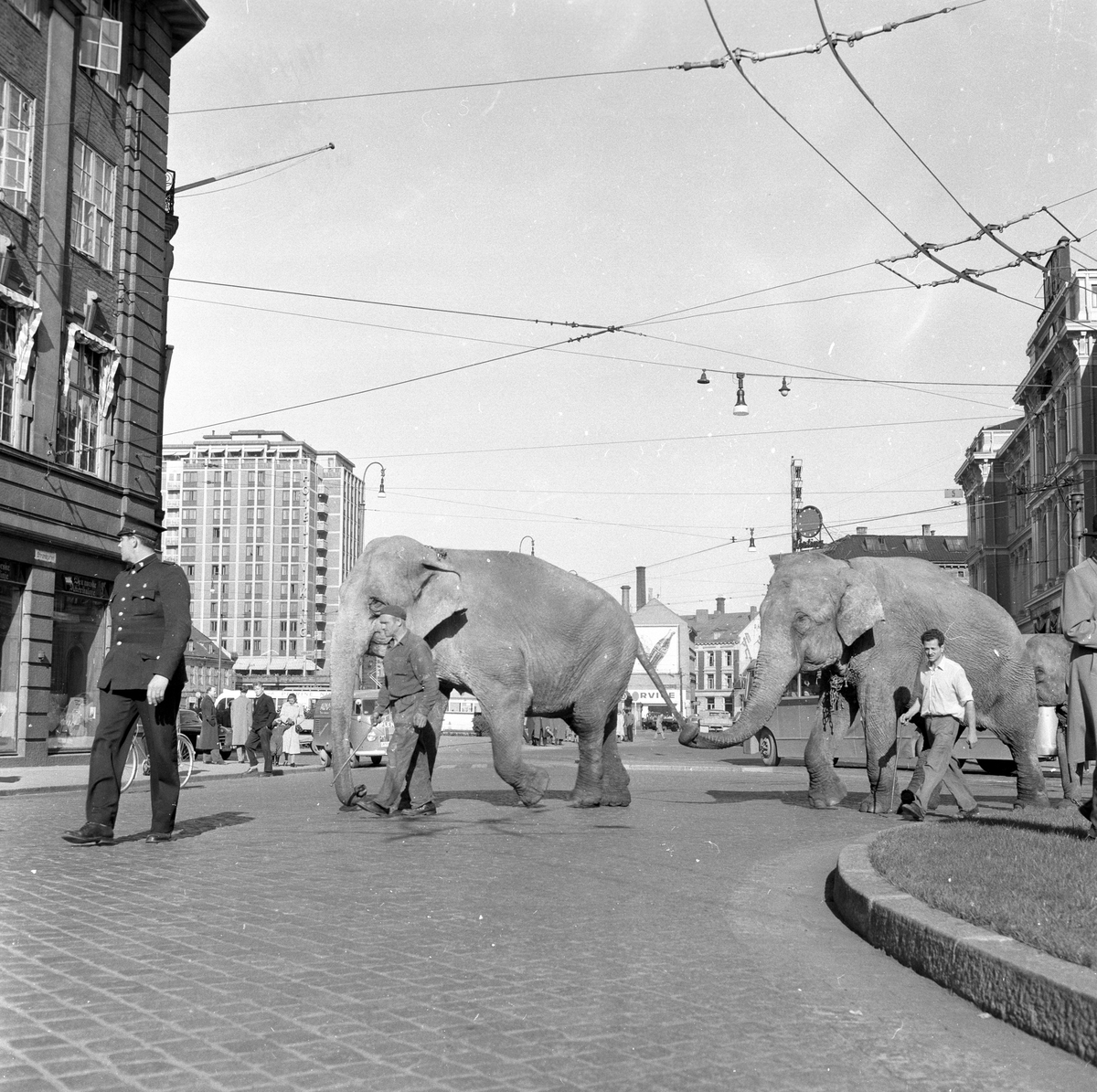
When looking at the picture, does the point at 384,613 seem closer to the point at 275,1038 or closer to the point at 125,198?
the point at 275,1038

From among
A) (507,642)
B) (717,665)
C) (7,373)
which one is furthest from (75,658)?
(717,665)

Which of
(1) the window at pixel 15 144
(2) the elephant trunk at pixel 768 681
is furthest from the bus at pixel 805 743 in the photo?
(1) the window at pixel 15 144

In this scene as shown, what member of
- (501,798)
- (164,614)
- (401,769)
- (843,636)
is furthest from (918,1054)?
(501,798)

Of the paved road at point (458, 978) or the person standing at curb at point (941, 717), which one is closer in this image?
the paved road at point (458, 978)

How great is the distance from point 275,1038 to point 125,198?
88.0 feet

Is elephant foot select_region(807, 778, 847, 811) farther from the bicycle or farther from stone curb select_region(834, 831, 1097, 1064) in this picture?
the bicycle

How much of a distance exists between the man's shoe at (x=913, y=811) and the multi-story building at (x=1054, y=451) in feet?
129

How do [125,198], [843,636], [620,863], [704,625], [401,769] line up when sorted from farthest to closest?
1. [704,625]
2. [125,198]
3. [843,636]
4. [401,769]
5. [620,863]

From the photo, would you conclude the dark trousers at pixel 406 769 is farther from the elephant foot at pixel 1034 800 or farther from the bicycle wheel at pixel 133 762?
the bicycle wheel at pixel 133 762

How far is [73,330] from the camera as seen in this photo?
25.8 meters

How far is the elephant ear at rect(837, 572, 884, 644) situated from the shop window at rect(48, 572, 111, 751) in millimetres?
16821

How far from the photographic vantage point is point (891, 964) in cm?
556

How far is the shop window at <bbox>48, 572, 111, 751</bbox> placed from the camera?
2558 cm

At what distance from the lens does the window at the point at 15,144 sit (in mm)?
23953
